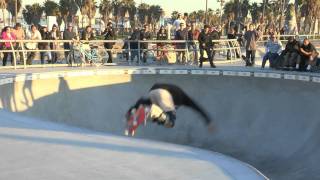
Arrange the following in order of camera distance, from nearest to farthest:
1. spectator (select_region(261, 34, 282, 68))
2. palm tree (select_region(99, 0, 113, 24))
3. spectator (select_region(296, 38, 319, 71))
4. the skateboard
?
spectator (select_region(296, 38, 319, 71)) < the skateboard < spectator (select_region(261, 34, 282, 68)) < palm tree (select_region(99, 0, 113, 24))

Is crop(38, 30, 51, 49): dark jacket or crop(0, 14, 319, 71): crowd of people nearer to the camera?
crop(0, 14, 319, 71): crowd of people

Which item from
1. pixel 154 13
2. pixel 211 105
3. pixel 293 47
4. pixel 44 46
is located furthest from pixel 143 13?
pixel 293 47

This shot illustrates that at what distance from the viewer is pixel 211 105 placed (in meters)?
17.2

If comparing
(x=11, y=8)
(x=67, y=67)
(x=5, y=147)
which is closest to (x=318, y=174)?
(x=5, y=147)

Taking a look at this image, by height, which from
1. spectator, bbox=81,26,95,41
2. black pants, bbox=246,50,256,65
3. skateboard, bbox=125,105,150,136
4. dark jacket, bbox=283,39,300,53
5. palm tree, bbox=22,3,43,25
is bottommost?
skateboard, bbox=125,105,150,136

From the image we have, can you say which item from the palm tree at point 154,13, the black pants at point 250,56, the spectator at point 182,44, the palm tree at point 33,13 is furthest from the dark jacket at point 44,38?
the palm tree at point 154,13

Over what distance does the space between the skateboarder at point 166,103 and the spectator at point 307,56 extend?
139 inches

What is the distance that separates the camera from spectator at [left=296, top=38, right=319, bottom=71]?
16391 mm

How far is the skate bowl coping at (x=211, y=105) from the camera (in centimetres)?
1462

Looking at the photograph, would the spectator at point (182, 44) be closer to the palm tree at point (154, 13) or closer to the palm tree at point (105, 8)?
the palm tree at point (105, 8)

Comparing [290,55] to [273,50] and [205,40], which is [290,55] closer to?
[273,50]

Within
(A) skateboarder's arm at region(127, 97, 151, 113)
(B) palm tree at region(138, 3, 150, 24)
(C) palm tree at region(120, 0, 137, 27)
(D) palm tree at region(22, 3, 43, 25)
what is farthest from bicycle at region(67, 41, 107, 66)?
(B) palm tree at region(138, 3, 150, 24)

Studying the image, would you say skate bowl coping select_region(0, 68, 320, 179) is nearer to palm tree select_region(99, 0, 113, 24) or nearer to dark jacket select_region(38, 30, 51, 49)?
dark jacket select_region(38, 30, 51, 49)

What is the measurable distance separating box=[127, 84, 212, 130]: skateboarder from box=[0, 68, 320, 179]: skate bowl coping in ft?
0.63
